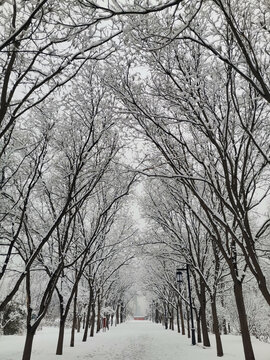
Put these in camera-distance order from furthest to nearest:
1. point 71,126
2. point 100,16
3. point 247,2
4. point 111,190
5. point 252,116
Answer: point 111,190
point 71,126
point 252,116
point 247,2
point 100,16

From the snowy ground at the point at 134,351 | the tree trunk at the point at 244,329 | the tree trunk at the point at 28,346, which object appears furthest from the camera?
the snowy ground at the point at 134,351

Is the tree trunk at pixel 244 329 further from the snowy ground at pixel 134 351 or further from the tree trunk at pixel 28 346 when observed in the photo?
the tree trunk at pixel 28 346

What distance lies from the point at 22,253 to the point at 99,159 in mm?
3984

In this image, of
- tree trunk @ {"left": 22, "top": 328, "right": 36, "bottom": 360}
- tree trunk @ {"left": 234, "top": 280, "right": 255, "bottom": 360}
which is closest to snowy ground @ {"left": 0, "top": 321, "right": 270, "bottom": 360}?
tree trunk @ {"left": 234, "top": 280, "right": 255, "bottom": 360}

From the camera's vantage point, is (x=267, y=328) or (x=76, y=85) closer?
(x=76, y=85)

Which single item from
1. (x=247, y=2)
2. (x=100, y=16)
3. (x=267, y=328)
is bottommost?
(x=267, y=328)

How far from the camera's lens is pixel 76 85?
7582 mm

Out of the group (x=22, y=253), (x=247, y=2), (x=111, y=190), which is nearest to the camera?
(x=247, y=2)

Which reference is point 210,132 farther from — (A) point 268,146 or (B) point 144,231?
(B) point 144,231

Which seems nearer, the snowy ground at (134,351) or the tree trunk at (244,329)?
the tree trunk at (244,329)

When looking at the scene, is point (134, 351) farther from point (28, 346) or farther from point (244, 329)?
point (244, 329)

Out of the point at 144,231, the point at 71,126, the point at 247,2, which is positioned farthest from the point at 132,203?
the point at 247,2

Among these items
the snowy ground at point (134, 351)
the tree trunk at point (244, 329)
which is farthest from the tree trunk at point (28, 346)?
the tree trunk at point (244, 329)

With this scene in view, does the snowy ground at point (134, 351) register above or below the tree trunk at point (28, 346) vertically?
below
